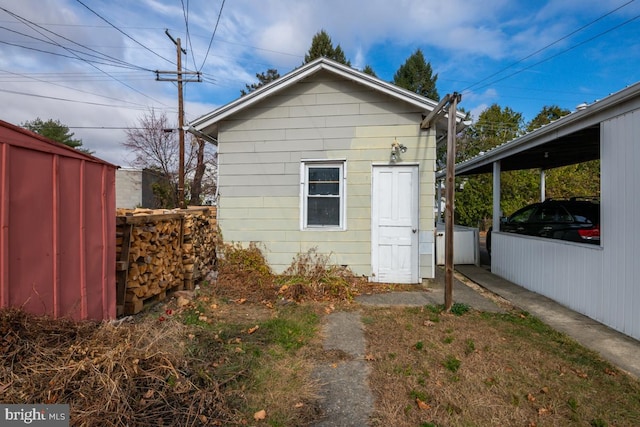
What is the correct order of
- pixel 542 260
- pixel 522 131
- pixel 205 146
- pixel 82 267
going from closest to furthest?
pixel 82 267 < pixel 542 260 < pixel 205 146 < pixel 522 131

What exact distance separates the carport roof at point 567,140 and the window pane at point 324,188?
3820 mm

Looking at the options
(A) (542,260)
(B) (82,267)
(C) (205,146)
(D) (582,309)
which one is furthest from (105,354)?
(C) (205,146)

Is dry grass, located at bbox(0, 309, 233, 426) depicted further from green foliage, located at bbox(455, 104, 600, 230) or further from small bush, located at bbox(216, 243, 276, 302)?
green foliage, located at bbox(455, 104, 600, 230)

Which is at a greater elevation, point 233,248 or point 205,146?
point 205,146

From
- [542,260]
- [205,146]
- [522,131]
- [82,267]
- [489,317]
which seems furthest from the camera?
[522,131]

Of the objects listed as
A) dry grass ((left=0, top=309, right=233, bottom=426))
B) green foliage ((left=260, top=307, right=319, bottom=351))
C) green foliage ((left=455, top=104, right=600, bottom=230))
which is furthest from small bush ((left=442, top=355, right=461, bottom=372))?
green foliage ((left=455, top=104, right=600, bottom=230))

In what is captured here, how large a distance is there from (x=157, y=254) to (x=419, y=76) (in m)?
30.1

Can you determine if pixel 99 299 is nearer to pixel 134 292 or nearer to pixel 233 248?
pixel 134 292

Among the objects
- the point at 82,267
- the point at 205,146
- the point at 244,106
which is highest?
the point at 205,146

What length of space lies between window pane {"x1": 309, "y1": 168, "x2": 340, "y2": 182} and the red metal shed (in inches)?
150

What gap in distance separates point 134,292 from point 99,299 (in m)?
0.80

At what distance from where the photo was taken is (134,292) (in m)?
4.61

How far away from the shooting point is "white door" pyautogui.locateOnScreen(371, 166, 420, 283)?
6.67 meters

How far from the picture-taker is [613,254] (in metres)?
4.45
